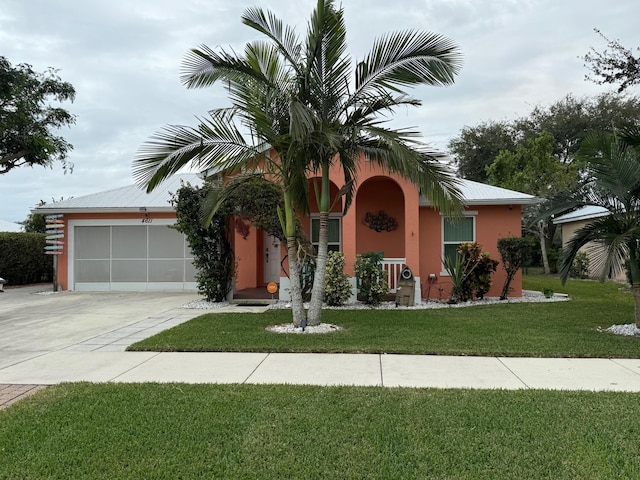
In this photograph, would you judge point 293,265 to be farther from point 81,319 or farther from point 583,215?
point 583,215

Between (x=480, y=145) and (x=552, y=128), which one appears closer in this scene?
(x=552, y=128)

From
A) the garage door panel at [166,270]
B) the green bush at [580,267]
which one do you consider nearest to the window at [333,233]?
the garage door panel at [166,270]

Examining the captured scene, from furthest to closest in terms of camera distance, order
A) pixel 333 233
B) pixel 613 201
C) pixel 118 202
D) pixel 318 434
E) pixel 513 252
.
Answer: pixel 118 202, pixel 333 233, pixel 513 252, pixel 613 201, pixel 318 434

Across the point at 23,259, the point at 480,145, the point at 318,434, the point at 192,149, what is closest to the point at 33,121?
the point at 23,259

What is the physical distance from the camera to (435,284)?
42.0ft

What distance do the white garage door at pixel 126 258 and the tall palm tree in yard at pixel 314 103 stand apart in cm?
834

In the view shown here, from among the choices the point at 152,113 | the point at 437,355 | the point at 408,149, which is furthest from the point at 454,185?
the point at 152,113

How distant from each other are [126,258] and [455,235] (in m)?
10.9

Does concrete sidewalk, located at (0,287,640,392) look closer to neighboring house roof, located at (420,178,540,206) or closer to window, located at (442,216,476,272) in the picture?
neighboring house roof, located at (420,178,540,206)

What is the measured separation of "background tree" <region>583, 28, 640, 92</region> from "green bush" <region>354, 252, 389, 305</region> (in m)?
10.3

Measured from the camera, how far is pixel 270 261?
48.9 ft

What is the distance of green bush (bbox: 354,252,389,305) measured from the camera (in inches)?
431

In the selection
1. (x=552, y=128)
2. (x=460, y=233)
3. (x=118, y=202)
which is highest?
(x=552, y=128)

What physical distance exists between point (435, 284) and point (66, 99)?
16.2 meters
